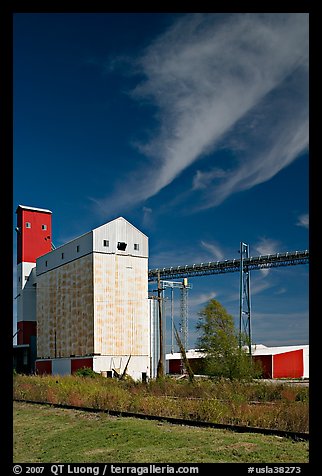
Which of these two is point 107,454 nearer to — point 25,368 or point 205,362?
point 205,362

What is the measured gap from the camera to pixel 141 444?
7.31m

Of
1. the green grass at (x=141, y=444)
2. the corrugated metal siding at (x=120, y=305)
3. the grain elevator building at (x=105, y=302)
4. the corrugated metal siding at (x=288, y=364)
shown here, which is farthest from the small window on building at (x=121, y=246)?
the green grass at (x=141, y=444)

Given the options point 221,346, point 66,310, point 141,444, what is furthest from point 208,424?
point 66,310

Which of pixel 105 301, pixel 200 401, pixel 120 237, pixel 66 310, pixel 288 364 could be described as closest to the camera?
pixel 200 401

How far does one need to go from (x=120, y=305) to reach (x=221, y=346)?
776cm

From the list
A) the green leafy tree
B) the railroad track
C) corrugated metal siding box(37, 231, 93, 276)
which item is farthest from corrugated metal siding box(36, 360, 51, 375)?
the railroad track

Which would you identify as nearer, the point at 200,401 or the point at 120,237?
the point at 200,401

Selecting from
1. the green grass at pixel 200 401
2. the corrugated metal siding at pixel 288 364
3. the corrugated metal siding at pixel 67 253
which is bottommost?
the corrugated metal siding at pixel 288 364

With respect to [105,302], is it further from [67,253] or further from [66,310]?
[67,253]

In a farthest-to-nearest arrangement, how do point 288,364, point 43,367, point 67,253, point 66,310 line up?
point 288,364
point 43,367
point 66,310
point 67,253

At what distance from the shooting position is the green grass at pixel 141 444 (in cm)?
637

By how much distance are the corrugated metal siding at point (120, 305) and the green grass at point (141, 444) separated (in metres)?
14.8

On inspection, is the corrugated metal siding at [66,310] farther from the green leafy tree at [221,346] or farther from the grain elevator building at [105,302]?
the green leafy tree at [221,346]
